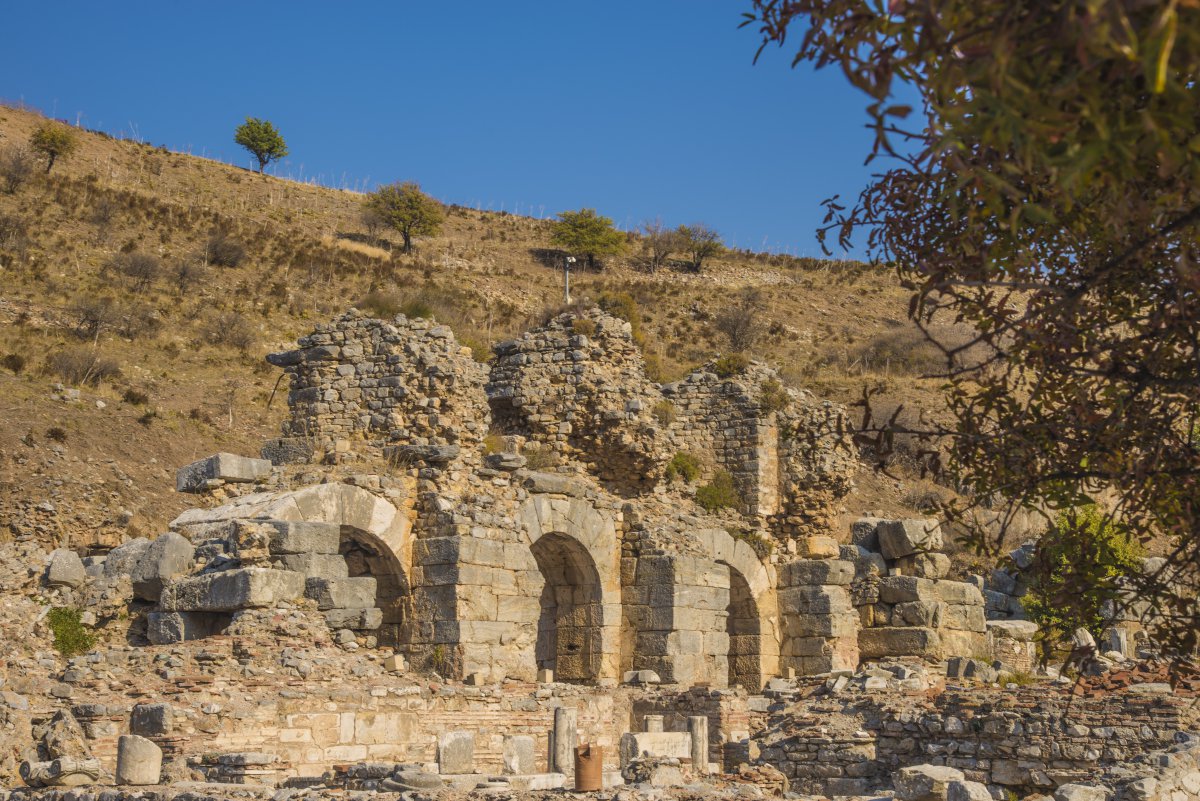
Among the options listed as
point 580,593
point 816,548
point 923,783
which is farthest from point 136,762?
point 816,548

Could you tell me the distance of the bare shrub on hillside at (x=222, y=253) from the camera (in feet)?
153

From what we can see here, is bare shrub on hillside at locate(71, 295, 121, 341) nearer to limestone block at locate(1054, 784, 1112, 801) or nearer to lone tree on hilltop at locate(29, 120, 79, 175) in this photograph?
lone tree on hilltop at locate(29, 120, 79, 175)

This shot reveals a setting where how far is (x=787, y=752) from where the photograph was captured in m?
15.8

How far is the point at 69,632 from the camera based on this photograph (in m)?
15.3

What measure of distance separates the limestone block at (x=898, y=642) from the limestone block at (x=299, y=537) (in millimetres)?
11014

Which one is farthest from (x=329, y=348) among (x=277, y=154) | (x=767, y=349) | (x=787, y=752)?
(x=277, y=154)

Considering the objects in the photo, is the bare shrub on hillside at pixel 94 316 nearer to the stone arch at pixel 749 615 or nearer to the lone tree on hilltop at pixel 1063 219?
the stone arch at pixel 749 615

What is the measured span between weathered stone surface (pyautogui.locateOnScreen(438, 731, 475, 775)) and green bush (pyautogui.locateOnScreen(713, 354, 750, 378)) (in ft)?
47.5

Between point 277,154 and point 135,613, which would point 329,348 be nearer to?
point 135,613

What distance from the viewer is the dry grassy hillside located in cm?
2889

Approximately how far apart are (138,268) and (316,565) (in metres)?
29.2

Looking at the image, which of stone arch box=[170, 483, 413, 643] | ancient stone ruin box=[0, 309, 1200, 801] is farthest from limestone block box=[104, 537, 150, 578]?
stone arch box=[170, 483, 413, 643]

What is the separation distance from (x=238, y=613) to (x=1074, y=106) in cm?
1234

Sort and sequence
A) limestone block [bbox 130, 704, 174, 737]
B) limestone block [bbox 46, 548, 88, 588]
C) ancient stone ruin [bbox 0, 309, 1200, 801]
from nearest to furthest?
limestone block [bbox 130, 704, 174, 737] → ancient stone ruin [bbox 0, 309, 1200, 801] → limestone block [bbox 46, 548, 88, 588]
